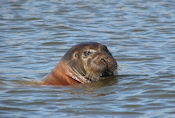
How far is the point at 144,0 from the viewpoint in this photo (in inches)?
758

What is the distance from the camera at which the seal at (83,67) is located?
9133 millimetres

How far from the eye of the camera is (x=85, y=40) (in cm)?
1330

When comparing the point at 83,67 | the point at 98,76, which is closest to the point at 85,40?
the point at 83,67

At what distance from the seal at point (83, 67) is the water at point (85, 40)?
23 cm

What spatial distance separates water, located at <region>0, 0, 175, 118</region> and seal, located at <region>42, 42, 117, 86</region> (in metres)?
0.23

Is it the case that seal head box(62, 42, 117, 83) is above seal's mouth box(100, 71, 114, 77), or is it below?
above

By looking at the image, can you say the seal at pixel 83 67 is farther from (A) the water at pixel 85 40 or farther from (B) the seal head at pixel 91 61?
(A) the water at pixel 85 40

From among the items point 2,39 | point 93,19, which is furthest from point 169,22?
point 2,39

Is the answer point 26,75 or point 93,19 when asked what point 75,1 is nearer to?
point 93,19

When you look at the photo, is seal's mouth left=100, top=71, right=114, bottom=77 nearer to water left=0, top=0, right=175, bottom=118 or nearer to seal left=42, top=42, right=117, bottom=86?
seal left=42, top=42, right=117, bottom=86

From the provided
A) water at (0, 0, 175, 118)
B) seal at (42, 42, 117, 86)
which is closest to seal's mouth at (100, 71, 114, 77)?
seal at (42, 42, 117, 86)

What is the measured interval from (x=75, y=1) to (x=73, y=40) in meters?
6.51

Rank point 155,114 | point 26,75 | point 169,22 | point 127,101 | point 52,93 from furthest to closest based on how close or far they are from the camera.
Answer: point 169,22 < point 26,75 < point 52,93 < point 127,101 < point 155,114

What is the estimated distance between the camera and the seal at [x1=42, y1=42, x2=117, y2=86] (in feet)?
30.0
